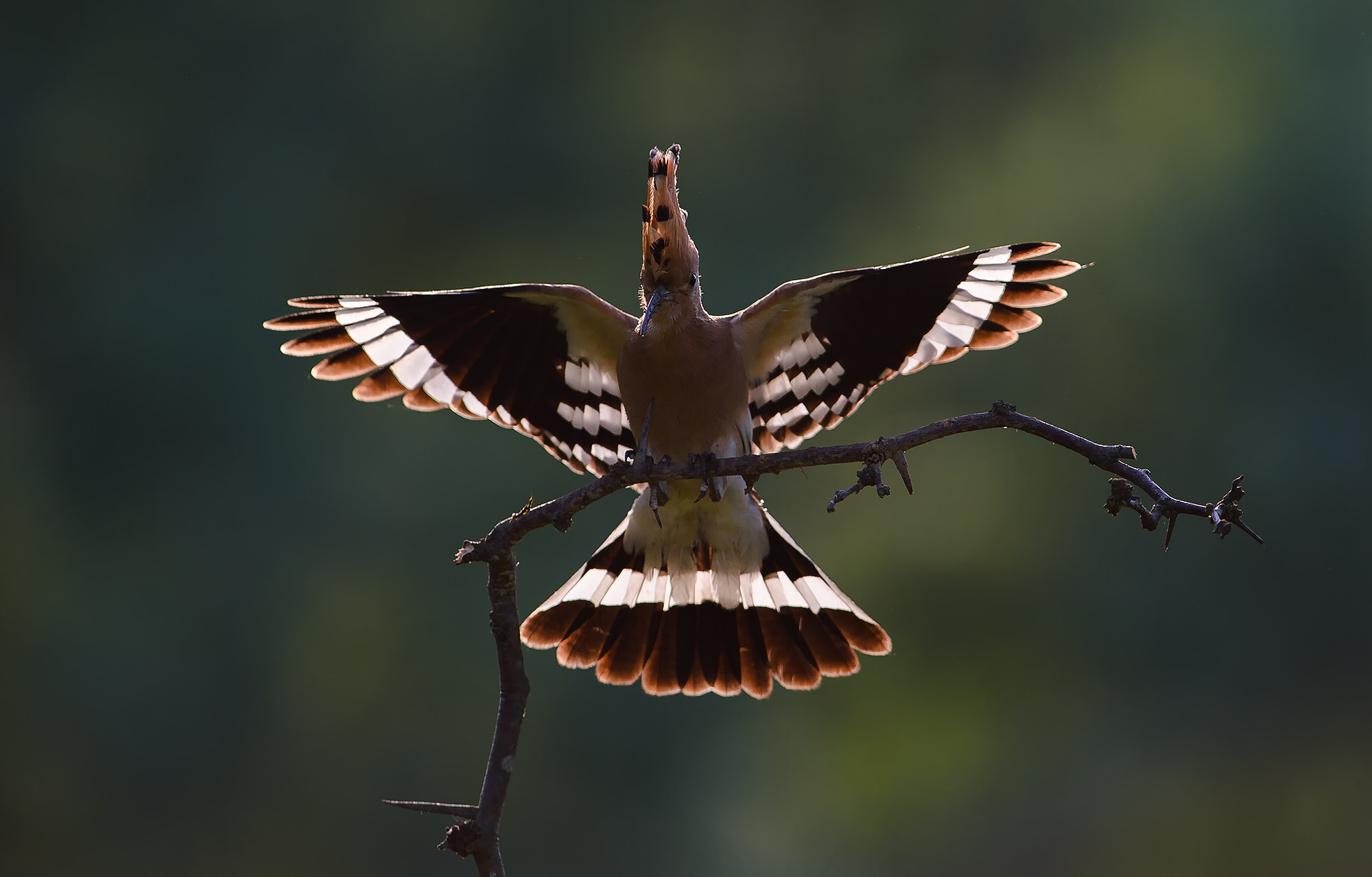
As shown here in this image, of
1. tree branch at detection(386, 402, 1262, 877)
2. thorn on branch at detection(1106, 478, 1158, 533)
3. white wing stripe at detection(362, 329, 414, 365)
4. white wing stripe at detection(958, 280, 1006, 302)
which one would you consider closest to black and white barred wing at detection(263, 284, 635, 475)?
white wing stripe at detection(362, 329, 414, 365)

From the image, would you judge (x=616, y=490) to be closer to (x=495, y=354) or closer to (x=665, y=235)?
(x=665, y=235)

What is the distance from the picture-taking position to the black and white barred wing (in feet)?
7.22

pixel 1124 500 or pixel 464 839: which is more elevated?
pixel 1124 500

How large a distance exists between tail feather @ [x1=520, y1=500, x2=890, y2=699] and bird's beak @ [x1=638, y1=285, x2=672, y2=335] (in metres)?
0.53

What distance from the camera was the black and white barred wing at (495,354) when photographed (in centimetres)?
220

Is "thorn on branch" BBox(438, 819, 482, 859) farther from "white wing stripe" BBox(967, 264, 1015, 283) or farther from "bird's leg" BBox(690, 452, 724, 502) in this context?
"white wing stripe" BBox(967, 264, 1015, 283)

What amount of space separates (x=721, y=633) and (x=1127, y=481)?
1.17m

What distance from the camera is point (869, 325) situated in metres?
2.38

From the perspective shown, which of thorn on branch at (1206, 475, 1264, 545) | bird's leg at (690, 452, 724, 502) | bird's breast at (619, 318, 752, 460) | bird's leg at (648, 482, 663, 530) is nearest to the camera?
thorn on branch at (1206, 475, 1264, 545)

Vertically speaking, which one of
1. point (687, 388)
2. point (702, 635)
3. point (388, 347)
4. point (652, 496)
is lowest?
point (702, 635)

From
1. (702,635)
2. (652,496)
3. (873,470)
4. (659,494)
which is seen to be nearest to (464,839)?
(873,470)

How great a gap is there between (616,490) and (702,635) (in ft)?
2.71

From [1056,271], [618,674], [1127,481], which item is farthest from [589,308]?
[1127,481]

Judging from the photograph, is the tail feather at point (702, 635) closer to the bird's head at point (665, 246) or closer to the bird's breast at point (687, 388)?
the bird's breast at point (687, 388)
